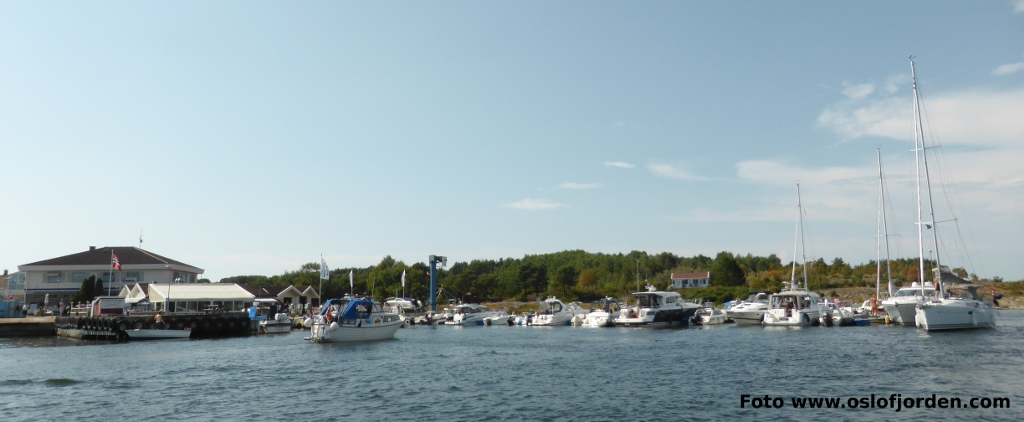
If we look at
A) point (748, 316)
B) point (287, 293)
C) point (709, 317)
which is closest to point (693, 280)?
point (709, 317)

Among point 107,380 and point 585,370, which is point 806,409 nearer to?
point 585,370

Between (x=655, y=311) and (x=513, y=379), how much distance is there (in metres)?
37.4

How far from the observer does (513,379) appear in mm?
27891

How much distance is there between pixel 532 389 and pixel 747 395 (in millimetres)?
8175

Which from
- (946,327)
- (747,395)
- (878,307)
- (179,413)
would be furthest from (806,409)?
(878,307)

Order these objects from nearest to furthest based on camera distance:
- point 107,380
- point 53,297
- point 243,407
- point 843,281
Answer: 1. point 243,407
2. point 107,380
3. point 53,297
4. point 843,281

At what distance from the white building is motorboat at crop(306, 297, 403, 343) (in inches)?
1279

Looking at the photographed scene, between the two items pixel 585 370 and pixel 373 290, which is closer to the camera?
pixel 585 370

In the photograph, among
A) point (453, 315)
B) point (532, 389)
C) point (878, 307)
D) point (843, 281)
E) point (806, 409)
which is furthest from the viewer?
point (843, 281)

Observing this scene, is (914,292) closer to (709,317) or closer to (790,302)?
(790,302)

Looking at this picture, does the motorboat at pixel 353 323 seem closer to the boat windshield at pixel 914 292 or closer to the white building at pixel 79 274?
the white building at pixel 79 274

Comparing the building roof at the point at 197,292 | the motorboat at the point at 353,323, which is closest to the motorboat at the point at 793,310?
the motorboat at the point at 353,323

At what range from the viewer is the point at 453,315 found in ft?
271

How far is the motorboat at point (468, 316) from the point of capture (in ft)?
256
